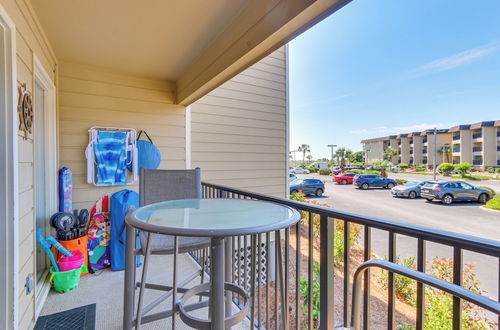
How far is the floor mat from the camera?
173 cm

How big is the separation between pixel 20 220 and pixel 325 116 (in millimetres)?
28576

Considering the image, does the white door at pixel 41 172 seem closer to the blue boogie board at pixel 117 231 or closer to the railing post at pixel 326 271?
the blue boogie board at pixel 117 231

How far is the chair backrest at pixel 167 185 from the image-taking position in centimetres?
189

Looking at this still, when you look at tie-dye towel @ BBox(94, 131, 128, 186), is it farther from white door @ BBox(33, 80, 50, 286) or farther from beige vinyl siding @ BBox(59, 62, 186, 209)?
white door @ BBox(33, 80, 50, 286)

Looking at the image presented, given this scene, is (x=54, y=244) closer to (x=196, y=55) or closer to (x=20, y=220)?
(x=20, y=220)

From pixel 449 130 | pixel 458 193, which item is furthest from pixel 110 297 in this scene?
pixel 449 130

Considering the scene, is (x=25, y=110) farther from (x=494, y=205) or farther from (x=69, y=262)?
(x=494, y=205)

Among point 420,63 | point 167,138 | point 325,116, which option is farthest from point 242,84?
point 325,116

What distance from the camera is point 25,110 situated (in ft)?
5.10

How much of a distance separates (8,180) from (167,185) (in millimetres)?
924

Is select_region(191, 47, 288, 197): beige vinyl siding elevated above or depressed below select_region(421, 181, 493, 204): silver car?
above

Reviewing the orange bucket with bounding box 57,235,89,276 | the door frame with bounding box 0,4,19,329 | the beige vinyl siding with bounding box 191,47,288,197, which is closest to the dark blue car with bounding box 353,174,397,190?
the beige vinyl siding with bounding box 191,47,288,197

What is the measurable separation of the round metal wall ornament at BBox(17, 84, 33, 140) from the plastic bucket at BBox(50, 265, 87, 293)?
132 cm

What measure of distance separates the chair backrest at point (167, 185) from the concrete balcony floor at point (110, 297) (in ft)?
2.93
